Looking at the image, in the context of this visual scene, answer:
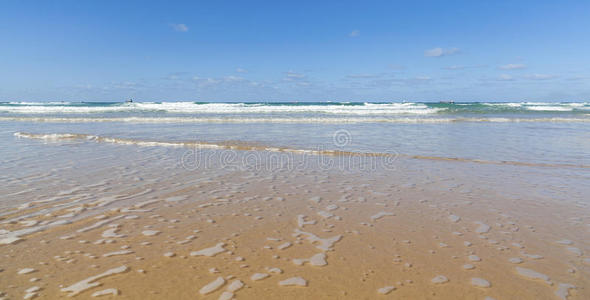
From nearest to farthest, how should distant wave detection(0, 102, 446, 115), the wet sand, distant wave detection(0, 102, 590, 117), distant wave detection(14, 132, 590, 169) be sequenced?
1. the wet sand
2. distant wave detection(14, 132, 590, 169)
3. distant wave detection(0, 102, 590, 117)
4. distant wave detection(0, 102, 446, 115)

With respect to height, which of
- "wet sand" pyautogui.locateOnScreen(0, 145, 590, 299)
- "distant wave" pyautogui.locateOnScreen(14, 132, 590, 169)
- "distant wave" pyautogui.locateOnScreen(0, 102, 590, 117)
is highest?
"distant wave" pyautogui.locateOnScreen(0, 102, 590, 117)

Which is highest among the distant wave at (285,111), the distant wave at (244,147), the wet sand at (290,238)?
the distant wave at (285,111)

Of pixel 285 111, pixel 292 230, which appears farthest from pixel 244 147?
pixel 285 111

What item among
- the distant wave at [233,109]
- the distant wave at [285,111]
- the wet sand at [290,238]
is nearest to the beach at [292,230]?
the wet sand at [290,238]

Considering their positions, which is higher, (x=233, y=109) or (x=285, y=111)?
(x=233, y=109)

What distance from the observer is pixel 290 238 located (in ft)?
11.8

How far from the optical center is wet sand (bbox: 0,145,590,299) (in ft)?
8.61

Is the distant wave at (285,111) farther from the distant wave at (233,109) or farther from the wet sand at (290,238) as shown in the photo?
the wet sand at (290,238)

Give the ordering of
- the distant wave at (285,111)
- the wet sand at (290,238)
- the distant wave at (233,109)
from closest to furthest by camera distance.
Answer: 1. the wet sand at (290,238)
2. the distant wave at (285,111)
3. the distant wave at (233,109)

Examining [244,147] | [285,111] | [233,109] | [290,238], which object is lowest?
[290,238]

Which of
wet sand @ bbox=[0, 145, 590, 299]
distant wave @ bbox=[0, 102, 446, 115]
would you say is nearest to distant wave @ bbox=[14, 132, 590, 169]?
wet sand @ bbox=[0, 145, 590, 299]

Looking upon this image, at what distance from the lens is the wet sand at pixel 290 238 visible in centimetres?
262

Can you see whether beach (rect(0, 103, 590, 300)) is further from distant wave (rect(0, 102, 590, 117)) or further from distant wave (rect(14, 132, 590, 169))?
distant wave (rect(0, 102, 590, 117))

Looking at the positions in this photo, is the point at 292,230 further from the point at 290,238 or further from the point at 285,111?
the point at 285,111
